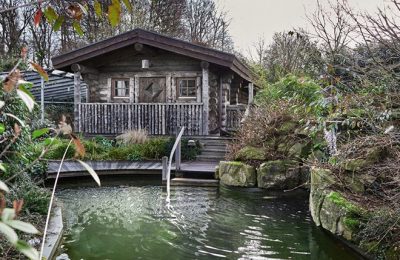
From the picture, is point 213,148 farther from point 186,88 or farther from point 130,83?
point 130,83

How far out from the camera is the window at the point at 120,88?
548 inches

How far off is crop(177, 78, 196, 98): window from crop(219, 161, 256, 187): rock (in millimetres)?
5392

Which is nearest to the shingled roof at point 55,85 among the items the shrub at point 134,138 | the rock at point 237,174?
the shrub at point 134,138

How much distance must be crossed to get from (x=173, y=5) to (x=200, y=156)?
657 inches

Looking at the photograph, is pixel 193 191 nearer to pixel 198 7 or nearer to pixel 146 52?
pixel 146 52

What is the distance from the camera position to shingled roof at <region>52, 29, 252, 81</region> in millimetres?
11728

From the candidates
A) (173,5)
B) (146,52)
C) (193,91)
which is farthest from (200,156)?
(173,5)

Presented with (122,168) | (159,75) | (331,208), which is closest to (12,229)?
(331,208)

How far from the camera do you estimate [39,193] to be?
5230mm

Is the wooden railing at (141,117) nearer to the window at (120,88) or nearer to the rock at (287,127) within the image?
the window at (120,88)

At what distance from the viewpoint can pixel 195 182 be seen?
859cm

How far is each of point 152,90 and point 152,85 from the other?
0.61 ft

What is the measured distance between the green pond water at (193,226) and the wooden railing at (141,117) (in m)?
4.53

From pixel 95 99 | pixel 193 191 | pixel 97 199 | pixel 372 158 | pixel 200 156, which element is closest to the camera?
pixel 372 158
